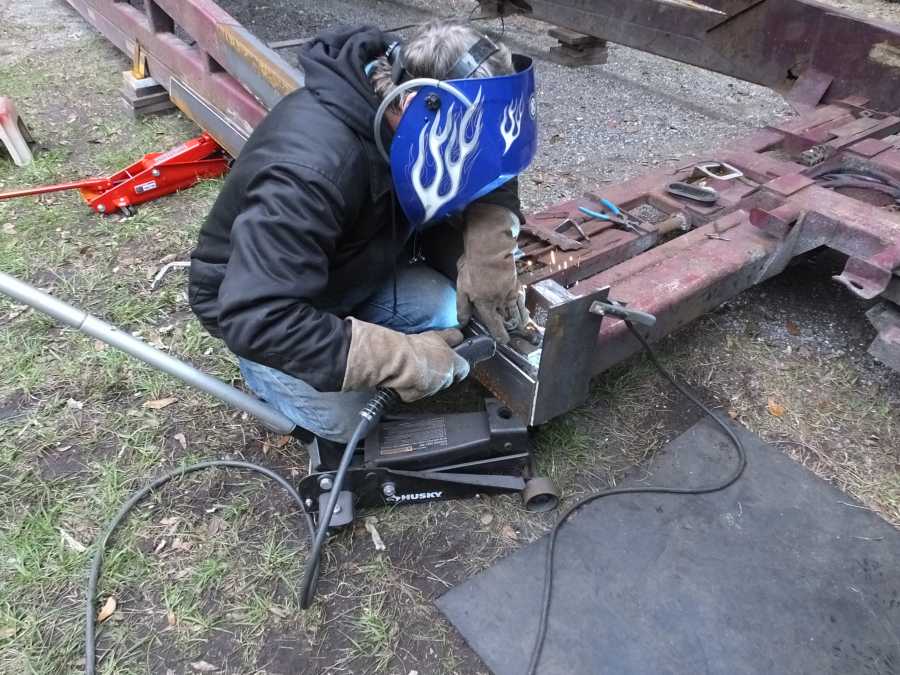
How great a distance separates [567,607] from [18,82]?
5764 mm

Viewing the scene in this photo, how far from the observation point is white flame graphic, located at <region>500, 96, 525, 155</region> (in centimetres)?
170

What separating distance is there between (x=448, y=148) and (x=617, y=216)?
4.27 feet

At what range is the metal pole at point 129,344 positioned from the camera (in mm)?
2088

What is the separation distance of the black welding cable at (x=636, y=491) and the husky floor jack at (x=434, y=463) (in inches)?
5.2

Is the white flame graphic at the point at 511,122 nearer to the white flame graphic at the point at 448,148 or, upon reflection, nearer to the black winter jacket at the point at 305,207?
the white flame graphic at the point at 448,148

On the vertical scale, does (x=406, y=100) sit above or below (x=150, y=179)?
above

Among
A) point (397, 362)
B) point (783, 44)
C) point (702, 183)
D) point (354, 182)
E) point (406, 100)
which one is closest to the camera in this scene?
point (406, 100)

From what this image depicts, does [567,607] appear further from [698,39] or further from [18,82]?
[18,82]

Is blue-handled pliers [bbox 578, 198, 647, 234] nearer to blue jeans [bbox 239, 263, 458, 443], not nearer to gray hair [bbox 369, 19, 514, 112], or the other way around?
blue jeans [bbox 239, 263, 458, 443]

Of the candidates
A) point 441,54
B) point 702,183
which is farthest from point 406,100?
point 702,183

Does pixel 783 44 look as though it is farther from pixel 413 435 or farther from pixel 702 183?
pixel 413 435

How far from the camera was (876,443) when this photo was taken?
101 inches

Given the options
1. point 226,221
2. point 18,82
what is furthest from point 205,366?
point 18,82

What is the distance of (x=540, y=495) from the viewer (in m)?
2.27
